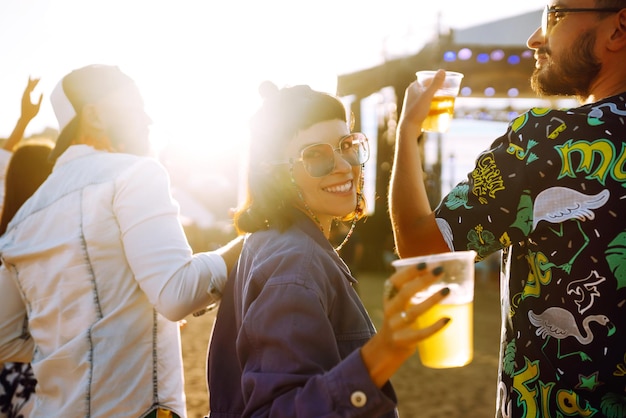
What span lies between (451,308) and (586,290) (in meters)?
0.41

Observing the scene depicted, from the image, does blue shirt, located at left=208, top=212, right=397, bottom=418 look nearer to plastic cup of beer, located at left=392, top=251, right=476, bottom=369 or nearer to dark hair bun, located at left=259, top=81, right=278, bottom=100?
plastic cup of beer, located at left=392, top=251, right=476, bottom=369

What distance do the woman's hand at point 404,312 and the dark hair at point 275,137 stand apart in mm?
505

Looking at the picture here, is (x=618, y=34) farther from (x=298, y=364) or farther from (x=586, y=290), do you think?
(x=298, y=364)

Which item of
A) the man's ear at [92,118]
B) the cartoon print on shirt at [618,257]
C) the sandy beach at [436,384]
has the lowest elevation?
the sandy beach at [436,384]

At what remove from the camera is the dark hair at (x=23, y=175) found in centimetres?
262

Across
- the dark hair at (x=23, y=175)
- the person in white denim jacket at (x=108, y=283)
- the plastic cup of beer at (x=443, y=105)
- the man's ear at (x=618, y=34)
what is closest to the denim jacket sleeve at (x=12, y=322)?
the person in white denim jacket at (x=108, y=283)

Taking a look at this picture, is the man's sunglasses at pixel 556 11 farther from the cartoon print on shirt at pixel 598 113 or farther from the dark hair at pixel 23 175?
the dark hair at pixel 23 175

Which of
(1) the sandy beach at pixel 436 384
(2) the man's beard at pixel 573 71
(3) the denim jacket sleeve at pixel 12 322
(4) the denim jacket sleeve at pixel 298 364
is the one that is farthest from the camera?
(1) the sandy beach at pixel 436 384

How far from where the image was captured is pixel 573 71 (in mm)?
1682

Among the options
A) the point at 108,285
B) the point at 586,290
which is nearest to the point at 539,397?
the point at 586,290

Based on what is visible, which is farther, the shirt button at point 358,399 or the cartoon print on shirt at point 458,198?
the cartoon print on shirt at point 458,198

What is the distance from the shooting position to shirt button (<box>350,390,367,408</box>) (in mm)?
1217

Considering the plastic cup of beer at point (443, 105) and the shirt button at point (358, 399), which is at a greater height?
the plastic cup of beer at point (443, 105)

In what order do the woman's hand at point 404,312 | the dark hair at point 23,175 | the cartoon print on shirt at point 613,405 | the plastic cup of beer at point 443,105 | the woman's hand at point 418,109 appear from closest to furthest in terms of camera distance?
the woman's hand at point 404,312
the cartoon print on shirt at point 613,405
the woman's hand at point 418,109
the plastic cup of beer at point 443,105
the dark hair at point 23,175
